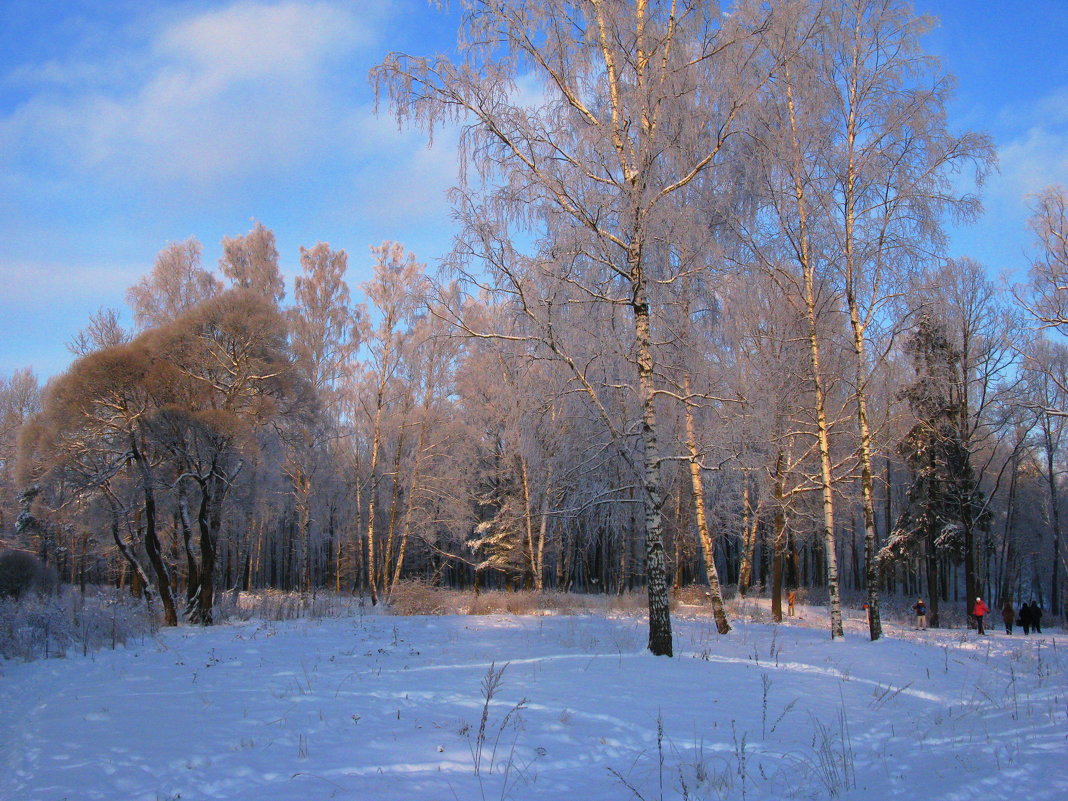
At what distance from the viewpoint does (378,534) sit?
1603 inches

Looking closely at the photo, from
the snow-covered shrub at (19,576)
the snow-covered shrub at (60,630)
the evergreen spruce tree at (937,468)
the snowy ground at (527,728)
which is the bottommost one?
the snow-covered shrub at (19,576)

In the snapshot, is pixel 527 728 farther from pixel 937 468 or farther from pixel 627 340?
pixel 937 468

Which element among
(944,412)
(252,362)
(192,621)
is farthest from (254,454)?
(944,412)

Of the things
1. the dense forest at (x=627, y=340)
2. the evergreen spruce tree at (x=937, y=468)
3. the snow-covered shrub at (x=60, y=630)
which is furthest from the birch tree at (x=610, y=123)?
the evergreen spruce tree at (x=937, y=468)

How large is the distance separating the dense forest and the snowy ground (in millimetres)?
2311

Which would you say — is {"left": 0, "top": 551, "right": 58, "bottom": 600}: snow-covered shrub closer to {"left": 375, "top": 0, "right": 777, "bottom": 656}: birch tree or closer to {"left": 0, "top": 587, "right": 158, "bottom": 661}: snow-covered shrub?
{"left": 0, "top": 587, "right": 158, "bottom": 661}: snow-covered shrub

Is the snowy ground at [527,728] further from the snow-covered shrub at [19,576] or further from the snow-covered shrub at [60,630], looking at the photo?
the snow-covered shrub at [19,576]

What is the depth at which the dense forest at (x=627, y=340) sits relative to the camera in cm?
909

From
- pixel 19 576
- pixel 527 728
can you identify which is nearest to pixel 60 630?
pixel 527 728

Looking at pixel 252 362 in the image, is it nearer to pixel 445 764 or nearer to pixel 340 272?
pixel 340 272

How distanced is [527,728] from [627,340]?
8487 millimetres

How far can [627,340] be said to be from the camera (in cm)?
1245

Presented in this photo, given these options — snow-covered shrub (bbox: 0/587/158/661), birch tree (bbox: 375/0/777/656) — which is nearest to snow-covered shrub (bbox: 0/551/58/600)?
snow-covered shrub (bbox: 0/587/158/661)

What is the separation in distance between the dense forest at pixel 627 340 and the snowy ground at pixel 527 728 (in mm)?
2311
